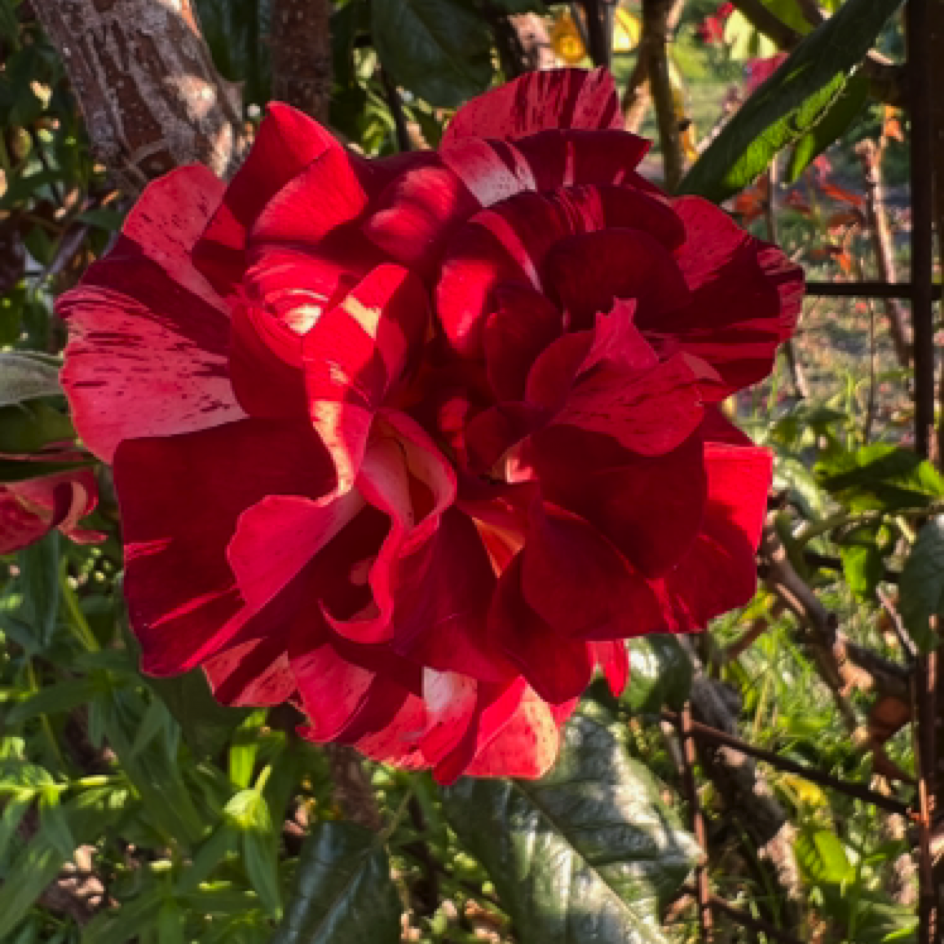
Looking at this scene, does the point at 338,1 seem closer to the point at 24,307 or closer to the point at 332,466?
the point at 24,307

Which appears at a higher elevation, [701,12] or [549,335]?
[701,12]

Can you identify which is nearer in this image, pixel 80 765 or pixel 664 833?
pixel 664 833

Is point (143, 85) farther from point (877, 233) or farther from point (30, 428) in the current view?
point (877, 233)

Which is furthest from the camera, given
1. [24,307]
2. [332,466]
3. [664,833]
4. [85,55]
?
[24,307]

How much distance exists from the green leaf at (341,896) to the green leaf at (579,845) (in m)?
0.06

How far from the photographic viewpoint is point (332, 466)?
0.25m

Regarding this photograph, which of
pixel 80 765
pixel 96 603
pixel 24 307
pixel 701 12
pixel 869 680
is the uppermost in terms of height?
pixel 701 12

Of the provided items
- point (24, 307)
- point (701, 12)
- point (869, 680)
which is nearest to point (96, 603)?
point (24, 307)

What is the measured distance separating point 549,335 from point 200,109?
0.20 metres

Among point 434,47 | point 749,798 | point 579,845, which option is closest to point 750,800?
point 749,798

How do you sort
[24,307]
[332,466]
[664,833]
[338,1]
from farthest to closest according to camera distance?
[24,307] → [338,1] → [664,833] → [332,466]

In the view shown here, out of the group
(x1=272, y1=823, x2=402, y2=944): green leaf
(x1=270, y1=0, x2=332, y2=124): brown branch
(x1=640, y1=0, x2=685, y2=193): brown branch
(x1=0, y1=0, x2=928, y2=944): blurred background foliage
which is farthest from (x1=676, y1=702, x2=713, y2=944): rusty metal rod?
(x1=270, y1=0, x2=332, y2=124): brown branch

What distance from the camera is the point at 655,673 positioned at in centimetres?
53

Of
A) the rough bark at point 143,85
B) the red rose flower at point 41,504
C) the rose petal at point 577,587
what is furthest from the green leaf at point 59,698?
the rose petal at point 577,587
